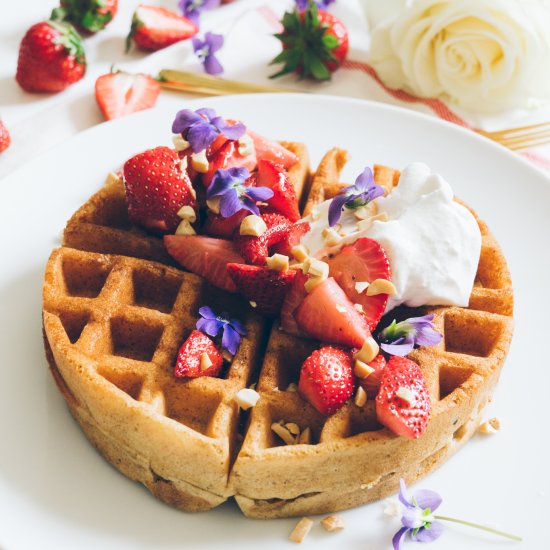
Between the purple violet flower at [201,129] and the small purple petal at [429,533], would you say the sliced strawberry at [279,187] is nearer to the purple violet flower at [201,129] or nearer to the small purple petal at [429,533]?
the purple violet flower at [201,129]

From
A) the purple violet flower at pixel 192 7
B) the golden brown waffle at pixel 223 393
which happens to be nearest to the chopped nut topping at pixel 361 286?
the golden brown waffle at pixel 223 393

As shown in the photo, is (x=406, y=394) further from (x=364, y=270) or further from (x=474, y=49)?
(x=474, y=49)

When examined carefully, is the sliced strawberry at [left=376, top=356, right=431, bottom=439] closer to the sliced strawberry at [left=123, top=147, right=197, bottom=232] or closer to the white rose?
the sliced strawberry at [left=123, top=147, right=197, bottom=232]

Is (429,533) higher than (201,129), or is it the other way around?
(201,129)

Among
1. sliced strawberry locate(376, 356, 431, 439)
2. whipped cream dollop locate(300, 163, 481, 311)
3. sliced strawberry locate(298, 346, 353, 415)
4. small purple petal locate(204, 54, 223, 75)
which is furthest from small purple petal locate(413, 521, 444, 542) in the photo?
small purple petal locate(204, 54, 223, 75)

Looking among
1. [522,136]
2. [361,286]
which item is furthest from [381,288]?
[522,136]

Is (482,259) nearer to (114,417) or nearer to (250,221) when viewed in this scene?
(250,221)

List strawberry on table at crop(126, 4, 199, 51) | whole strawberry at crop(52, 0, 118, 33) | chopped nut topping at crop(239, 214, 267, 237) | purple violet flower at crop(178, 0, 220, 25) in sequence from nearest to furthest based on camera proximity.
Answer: chopped nut topping at crop(239, 214, 267, 237) → strawberry on table at crop(126, 4, 199, 51) → whole strawberry at crop(52, 0, 118, 33) → purple violet flower at crop(178, 0, 220, 25)
